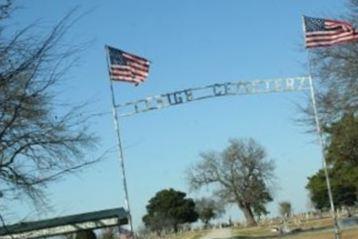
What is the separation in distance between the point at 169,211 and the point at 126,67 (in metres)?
88.6

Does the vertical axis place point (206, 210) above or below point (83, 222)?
above

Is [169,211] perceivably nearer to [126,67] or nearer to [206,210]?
[206,210]

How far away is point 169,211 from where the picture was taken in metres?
123

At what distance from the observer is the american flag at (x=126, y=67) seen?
3572 centimetres

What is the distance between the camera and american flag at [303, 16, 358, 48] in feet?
99.6

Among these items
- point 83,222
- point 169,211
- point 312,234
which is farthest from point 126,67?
point 169,211

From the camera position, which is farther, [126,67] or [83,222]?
[126,67]

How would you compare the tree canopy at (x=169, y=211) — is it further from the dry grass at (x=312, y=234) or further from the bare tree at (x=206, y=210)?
the dry grass at (x=312, y=234)

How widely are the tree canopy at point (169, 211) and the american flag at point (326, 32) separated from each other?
89641 mm

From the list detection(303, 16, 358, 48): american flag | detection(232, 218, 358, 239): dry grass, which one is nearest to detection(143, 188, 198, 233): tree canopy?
detection(232, 218, 358, 239): dry grass

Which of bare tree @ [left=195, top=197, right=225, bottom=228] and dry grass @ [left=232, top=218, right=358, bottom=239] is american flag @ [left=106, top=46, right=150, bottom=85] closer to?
dry grass @ [left=232, top=218, right=358, bottom=239]

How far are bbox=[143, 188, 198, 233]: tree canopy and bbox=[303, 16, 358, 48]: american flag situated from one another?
294ft

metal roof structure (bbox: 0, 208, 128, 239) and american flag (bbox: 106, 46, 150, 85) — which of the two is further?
american flag (bbox: 106, 46, 150, 85)

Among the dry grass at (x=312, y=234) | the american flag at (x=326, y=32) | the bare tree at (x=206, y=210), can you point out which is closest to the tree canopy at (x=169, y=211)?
the bare tree at (x=206, y=210)
